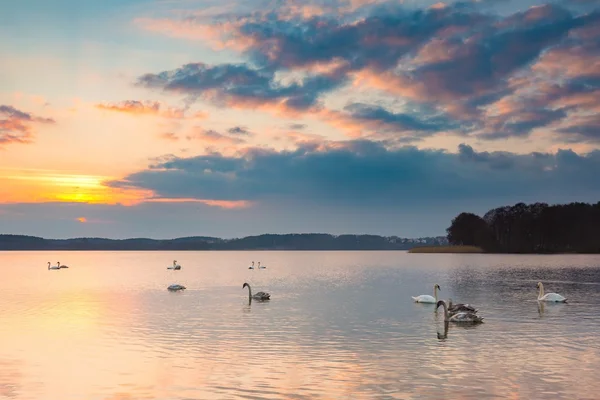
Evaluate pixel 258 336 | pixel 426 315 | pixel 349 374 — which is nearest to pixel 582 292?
pixel 426 315

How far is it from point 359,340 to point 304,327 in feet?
20.7

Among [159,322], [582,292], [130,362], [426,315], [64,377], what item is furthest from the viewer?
[582,292]

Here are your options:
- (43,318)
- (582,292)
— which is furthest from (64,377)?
(582,292)

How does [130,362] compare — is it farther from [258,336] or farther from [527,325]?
[527,325]

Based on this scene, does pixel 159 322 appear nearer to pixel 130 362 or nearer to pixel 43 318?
pixel 43 318

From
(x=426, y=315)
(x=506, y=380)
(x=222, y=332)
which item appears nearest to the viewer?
(x=506, y=380)

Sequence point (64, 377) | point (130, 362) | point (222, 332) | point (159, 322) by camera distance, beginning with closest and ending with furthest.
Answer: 1. point (64, 377)
2. point (130, 362)
3. point (222, 332)
4. point (159, 322)

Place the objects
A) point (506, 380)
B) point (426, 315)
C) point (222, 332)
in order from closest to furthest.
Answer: point (506, 380) → point (222, 332) → point (426, 315)

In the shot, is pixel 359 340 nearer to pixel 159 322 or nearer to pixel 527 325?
pixel 527 325

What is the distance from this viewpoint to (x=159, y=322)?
42.1 meters

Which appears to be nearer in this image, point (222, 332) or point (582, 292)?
point (222, 332)

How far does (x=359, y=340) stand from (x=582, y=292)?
39.9 meters

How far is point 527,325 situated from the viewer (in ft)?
128

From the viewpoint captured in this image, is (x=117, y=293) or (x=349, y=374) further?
(x=117, y=293)
